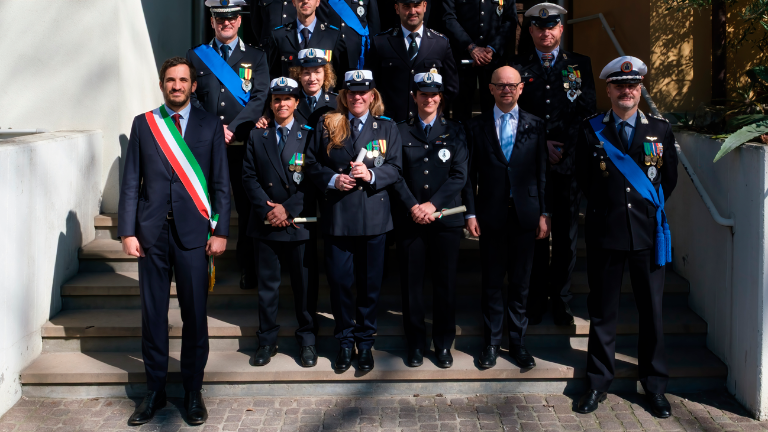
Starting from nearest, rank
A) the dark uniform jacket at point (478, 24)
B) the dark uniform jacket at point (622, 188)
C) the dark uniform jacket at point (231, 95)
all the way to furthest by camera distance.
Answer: the dark uniform jacket at point (622, 188) → the dark uniform jacket at point (231, 95) → the dark uniform jacket at point (478, 24)

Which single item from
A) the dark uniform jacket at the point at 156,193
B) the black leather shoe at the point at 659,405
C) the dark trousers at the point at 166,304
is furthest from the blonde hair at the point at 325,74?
the black leather shoe at the point at 659,405

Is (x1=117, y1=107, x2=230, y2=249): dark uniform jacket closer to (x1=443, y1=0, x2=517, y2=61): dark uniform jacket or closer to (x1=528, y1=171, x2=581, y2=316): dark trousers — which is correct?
(x1=528, y1=171, x2=581, y2=316): dark trousers

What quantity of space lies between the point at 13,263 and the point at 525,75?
3.57 metres

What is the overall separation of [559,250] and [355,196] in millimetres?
1535

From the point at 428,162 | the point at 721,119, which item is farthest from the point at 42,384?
the point at 721,119

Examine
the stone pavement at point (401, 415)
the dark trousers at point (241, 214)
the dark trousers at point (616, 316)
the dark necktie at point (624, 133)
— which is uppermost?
the dark necktie at point (624, 133)

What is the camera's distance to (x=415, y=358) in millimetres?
4809

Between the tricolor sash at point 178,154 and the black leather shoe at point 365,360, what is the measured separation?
4.40ft

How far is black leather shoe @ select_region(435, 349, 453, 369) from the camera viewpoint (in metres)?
4.78

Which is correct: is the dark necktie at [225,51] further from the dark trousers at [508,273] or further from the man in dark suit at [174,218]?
the dark trousers at [508,273]

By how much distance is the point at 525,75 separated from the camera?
5.12 m

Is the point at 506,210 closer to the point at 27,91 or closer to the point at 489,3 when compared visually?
the point at 489,3

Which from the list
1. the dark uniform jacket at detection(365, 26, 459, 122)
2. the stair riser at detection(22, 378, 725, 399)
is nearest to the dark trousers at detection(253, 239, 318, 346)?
the stair riser at detection(22, 378, 725, 399)

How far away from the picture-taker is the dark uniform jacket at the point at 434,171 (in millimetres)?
4684
